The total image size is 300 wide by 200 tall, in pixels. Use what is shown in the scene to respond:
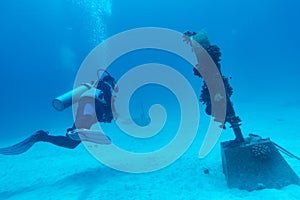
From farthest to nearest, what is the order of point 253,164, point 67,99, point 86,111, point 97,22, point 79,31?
1. point 79,31
2. point 97,22
3. point 67,99
4. point 86,111
5. point 253,164

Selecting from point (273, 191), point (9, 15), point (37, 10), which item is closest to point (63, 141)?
point (273, 191)

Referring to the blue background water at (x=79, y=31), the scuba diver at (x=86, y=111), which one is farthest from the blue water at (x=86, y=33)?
the scuba diver at (x=86, y=111)

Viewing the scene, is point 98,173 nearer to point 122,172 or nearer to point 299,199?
point 122,172

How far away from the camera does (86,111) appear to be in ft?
20.3

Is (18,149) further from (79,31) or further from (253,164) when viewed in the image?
(79,31)

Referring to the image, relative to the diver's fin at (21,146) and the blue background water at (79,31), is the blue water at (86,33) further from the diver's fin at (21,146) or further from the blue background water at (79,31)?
the diver's fin at (21,146)

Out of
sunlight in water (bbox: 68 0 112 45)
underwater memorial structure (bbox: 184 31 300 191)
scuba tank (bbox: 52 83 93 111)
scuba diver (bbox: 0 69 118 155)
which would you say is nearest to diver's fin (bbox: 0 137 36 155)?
scuba diver (bbox: 0 69 118 155)

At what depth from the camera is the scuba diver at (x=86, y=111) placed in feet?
18.4

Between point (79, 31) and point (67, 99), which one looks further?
point (79, 31)

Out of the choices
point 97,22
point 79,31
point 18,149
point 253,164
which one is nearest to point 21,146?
point 18,149

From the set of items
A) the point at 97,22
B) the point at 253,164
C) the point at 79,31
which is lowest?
the point at 253,164

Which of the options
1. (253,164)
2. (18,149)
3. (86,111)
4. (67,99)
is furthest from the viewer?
(18,149)

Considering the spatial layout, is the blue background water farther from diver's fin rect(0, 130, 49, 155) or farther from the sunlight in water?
diver's fin rect(0, 130, 49, 155)

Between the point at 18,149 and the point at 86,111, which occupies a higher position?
the point at 86,111
